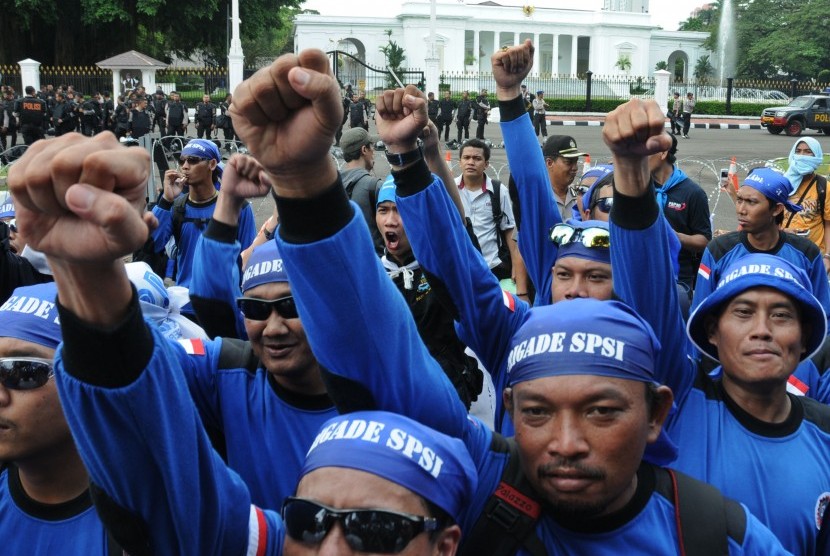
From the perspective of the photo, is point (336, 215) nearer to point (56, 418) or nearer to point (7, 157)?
point (56, 418)

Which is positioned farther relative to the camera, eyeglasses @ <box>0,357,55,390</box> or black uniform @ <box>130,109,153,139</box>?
black uniform @ <box>130,109,153,139</box>

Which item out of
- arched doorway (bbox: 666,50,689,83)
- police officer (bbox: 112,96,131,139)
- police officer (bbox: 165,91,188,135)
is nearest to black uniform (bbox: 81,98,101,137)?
police officer (bbox: 112,96,131,139)

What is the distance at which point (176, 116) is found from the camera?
27.1m

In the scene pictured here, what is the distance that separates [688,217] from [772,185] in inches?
32.2

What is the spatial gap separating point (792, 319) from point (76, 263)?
227cm

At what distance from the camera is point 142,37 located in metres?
50.8

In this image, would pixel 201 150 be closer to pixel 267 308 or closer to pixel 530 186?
pixel 530 186

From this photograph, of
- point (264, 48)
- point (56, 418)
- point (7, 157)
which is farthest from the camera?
point (264, 48)

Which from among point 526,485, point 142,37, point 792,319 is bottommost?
point 526,485

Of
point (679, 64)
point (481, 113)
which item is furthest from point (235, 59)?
point (679, 64)

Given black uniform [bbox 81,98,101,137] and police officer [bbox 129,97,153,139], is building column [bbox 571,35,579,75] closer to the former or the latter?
black uniform [bbox 81,98,101,137]

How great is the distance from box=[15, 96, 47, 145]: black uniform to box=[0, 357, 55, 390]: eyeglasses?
75.2ft

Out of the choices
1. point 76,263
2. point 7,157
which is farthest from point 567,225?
point 7,157

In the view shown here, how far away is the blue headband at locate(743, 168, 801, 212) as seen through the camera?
17.4ft
